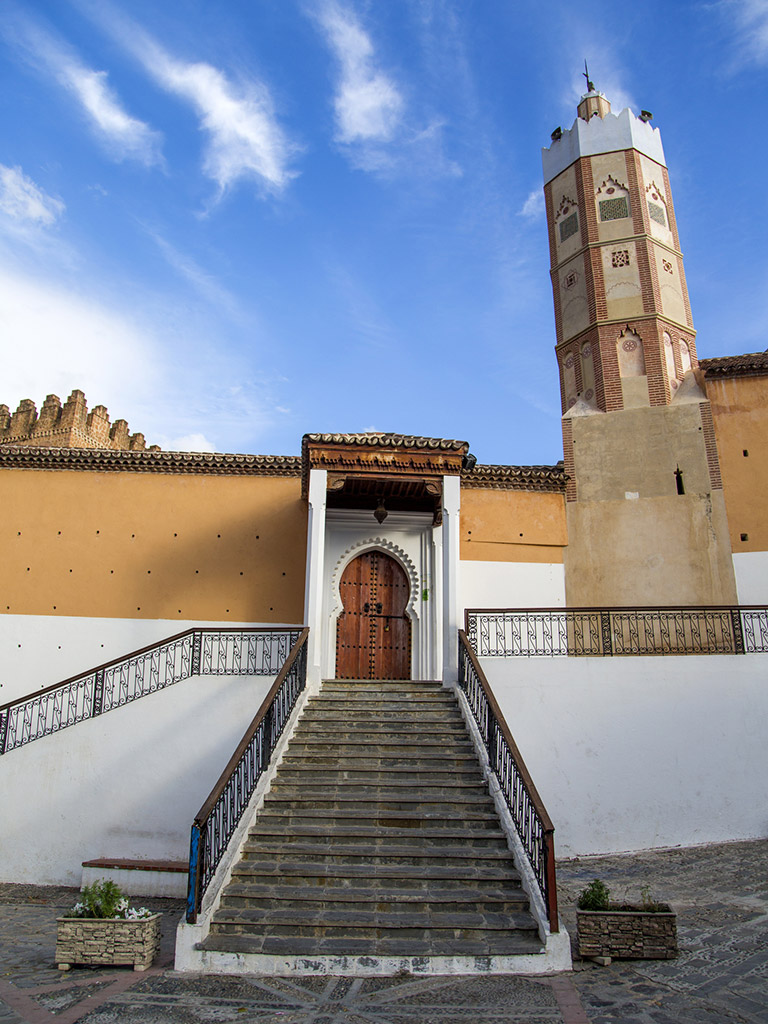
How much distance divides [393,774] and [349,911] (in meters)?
1.88

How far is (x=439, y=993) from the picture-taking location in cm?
492

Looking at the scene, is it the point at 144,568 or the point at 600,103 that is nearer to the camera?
the point at 144,568

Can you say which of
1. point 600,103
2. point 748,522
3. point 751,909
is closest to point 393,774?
point 751,909

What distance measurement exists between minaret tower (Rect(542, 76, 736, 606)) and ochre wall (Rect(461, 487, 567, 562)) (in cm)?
37

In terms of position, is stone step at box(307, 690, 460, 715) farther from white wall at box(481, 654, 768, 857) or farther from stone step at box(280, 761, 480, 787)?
stone step at box(280, 761, 480, 787)

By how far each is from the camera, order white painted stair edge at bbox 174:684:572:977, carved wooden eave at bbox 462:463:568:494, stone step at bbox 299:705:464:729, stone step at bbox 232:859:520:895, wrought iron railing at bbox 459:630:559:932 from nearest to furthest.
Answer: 1. white painted stair edge at bbox 174:684:572:977
2. wrought iron railing at bbox 459:630:559:932
3. stone step at bbox 232:859:520:895
4. stone step at bbox 299:705:464:729
5. carved wooden eave at bbox 462:463:568:494

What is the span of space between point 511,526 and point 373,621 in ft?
10.8

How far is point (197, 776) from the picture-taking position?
359 inches

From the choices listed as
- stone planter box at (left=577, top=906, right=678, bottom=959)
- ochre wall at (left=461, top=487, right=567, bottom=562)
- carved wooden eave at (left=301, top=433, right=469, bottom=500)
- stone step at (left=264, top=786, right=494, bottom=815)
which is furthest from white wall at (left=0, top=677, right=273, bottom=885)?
ochre wall at (left=461, top=487, right=567, bottom=562)

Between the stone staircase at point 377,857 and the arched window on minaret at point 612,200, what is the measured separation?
11.9 meters

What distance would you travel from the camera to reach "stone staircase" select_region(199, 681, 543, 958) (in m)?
5.60

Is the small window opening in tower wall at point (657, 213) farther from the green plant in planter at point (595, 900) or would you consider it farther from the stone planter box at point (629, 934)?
the stone planter box at point (629, 934)

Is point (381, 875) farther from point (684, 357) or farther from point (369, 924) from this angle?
point (684, 357)

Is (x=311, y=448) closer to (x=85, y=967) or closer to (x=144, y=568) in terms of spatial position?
(x=144, y=568)
